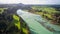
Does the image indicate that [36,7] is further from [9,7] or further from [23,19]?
[9,7]

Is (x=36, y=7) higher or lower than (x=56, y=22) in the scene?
higher

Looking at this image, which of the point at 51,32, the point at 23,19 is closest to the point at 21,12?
the point at 23,19

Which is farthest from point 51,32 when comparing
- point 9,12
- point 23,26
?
point 9,12

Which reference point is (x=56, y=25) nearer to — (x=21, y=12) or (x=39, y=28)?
(x=39, y=28)

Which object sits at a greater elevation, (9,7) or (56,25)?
(9,7)

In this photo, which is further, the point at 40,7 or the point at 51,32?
the point at 40,7

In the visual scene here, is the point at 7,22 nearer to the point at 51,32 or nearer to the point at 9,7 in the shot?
the point at 9,7

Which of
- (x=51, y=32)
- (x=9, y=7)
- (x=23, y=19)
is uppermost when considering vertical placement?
(x=9, y=7)

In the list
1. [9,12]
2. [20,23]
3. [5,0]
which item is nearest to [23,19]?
[20,23]
